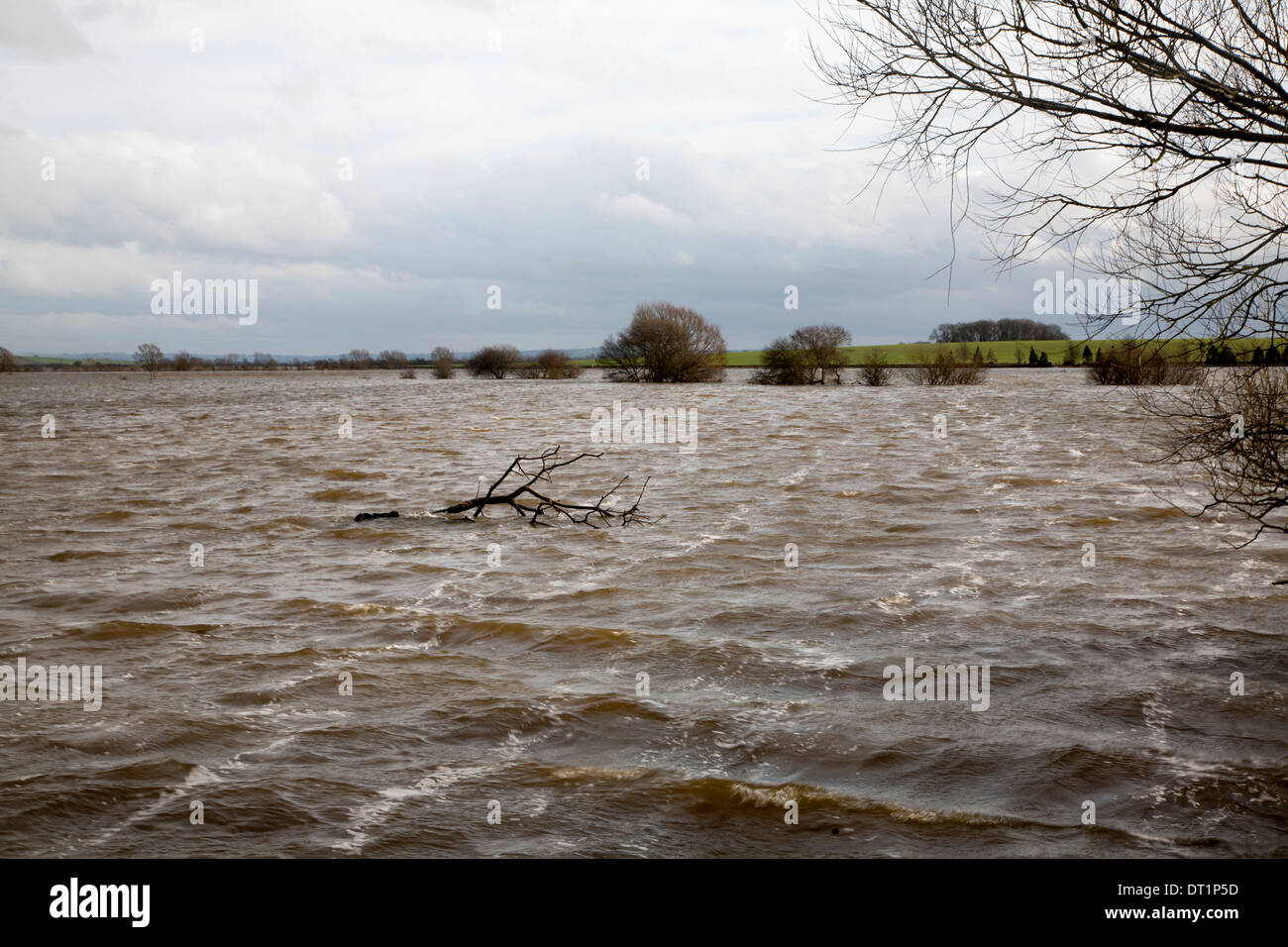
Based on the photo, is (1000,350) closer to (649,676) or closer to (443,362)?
(443,362)

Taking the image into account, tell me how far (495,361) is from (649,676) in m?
99.5

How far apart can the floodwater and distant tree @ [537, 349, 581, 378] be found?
80.7m

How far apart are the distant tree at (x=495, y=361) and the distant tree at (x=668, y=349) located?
25.1 m

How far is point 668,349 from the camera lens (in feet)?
255

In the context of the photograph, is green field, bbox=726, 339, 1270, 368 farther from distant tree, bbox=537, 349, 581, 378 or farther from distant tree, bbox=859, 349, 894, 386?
distant tree, bbox=537, 349, 581, 378

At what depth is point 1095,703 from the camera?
22.7ft

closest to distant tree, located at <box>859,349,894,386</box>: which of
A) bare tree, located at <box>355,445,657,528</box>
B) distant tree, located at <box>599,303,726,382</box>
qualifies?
distant tree, located at <box>599,303,726,382</box>

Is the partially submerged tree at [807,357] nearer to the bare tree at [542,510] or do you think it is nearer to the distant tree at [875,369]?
the distant tree at [875,369]

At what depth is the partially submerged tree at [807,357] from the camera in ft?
235

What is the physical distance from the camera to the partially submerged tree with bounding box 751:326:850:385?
71.8m

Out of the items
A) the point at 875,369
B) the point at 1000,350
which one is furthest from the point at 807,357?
the point at 1000,350

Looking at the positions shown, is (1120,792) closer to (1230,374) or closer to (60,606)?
(1230,374)

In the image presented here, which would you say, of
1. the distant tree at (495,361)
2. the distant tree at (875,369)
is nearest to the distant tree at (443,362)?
the distant tree at (495,361)
